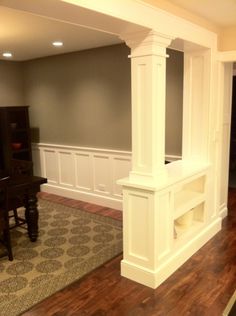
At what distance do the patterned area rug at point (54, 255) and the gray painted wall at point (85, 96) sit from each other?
124cm

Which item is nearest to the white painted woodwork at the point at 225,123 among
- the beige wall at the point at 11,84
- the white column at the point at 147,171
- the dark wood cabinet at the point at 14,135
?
the white column at the point at 147,171

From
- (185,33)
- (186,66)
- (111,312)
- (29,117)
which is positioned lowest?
(111,312)

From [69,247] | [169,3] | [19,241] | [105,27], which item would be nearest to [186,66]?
[169,3]

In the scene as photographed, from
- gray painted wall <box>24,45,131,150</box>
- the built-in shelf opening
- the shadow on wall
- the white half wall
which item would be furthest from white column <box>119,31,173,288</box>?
the shadow on wall

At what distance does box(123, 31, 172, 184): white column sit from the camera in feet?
8.53

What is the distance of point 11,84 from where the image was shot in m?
5.82

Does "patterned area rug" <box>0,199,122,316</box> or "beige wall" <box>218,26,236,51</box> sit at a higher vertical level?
"beige wall" <box>218,26,236,51</box>

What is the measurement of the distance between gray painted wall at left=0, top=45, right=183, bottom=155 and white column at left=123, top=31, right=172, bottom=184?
1.43 meters

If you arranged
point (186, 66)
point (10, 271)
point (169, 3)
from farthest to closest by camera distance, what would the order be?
point (186, 66) < point (10, 271) < point (169, 3)

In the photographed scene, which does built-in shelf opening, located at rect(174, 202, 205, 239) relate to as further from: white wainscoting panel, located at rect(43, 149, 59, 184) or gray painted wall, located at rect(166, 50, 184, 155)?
white wainscoting panel, located at rect(43, 149, 59, 184)

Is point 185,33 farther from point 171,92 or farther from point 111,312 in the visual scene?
point 111,312

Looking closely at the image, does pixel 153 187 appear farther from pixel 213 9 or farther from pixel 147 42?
pixel 213 9

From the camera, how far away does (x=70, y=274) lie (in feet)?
9.90

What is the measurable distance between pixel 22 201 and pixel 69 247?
77 cm
